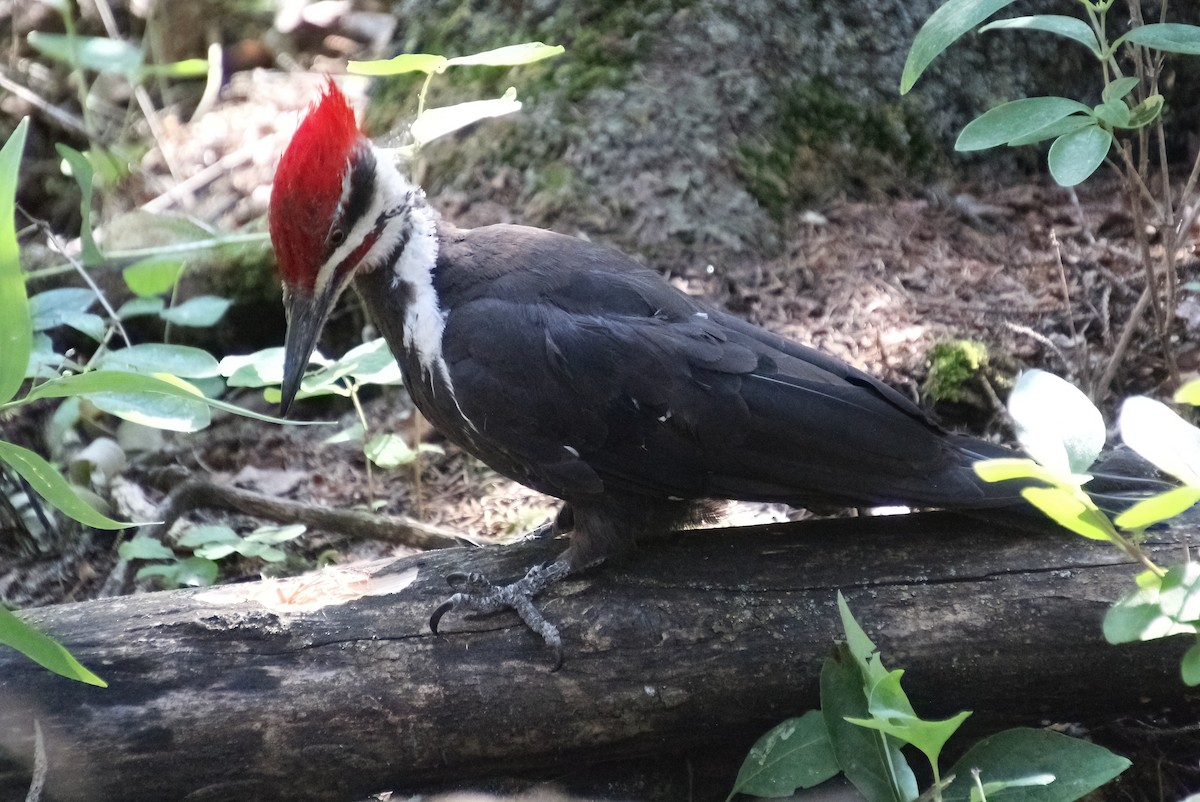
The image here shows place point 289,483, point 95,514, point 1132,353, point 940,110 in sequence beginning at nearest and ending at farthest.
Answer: point 95,514 < point 1132,353 < point 289,483 < point 940,110

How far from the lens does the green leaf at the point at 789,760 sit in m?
1.83

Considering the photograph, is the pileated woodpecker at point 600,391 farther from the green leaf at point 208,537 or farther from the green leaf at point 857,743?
the green leaf at point 208,537

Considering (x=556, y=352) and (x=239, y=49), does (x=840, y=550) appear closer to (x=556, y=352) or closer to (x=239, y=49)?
(x=556, y=352)

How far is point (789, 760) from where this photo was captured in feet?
6.09

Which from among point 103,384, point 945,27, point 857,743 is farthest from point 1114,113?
point 103,384

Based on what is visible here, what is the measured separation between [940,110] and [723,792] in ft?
8.89

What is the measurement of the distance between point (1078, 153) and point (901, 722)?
3.86ft

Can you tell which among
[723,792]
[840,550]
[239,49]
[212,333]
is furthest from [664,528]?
[239,49]

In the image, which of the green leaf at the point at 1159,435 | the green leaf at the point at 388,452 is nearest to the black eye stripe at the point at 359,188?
the green leaf at the point at 388,452

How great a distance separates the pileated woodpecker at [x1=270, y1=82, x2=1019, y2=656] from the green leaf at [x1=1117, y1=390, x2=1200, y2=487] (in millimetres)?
592

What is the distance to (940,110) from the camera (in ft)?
12.3

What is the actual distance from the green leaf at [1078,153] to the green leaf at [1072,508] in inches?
30.6

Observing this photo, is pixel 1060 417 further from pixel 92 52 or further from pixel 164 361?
pixel 92 52

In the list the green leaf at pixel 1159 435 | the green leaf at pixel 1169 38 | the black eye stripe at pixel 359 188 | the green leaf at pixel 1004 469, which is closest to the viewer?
the green leaf at pixel 1004 469
